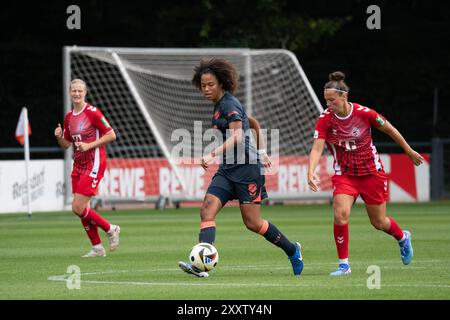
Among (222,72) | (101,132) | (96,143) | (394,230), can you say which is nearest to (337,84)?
(222,72)

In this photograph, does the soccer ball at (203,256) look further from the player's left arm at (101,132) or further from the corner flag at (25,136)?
the corner flag at (25,136)

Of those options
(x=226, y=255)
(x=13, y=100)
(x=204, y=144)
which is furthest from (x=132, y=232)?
(x=13, y=100)

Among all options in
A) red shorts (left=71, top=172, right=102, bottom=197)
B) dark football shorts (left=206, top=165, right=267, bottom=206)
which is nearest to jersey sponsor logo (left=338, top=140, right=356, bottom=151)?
dark football shorts (left=206, top=165, right=267, bottom=206)

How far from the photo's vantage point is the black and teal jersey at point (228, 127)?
11531 millimetres

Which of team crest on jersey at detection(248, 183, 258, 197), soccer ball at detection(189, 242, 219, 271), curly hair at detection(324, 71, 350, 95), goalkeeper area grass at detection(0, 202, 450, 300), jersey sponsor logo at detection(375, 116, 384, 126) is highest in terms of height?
curly hair at detection(324, 71, 350, 95)

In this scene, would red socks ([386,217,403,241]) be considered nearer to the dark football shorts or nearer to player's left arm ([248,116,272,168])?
player's left arm ([248,116,272,168])

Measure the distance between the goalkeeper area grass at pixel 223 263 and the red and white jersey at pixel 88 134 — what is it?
3.51ft

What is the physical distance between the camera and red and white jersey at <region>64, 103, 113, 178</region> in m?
15.0

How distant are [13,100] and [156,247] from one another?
51.2ft

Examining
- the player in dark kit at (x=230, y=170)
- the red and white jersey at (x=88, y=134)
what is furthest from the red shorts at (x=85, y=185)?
the player in dark kit at (x=230, y=170)

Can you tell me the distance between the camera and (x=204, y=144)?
29172mm

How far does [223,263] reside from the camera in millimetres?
13547

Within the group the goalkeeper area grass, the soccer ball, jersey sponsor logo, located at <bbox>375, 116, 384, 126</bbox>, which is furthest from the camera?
jersey sponsor logo, located at <bbox>375, 116, 384, 126</bbox>
